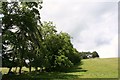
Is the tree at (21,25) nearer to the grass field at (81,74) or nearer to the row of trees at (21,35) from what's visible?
the row of trees at (21,35)

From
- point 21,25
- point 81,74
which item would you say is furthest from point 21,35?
point 81,74

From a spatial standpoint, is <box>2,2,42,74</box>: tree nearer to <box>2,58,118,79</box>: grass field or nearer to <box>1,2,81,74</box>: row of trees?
<box>1,2,81,74</box>: row of trees

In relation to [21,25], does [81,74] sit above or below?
below

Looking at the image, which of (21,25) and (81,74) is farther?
(81,74)

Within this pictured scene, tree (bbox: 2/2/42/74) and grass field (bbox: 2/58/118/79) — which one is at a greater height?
tree (bbox: 2/2/42/74)

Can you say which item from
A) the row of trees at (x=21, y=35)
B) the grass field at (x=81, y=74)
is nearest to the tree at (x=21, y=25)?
the row of trees at (x=21, y=35)

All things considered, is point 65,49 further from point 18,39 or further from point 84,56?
point 84,56

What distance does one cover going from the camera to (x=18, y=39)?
136 feet

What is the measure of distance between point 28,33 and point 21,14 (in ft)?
9.23

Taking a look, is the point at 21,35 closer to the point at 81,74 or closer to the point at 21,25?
the point at 21,25

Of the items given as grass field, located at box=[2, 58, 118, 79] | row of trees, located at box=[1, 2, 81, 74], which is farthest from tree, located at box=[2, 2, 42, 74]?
grass field, located at box=[2, 58, 118, 79]

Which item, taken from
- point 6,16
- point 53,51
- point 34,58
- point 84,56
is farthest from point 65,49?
point 84,56

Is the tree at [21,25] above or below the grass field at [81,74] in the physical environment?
above

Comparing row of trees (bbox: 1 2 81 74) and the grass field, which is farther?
the grass field
